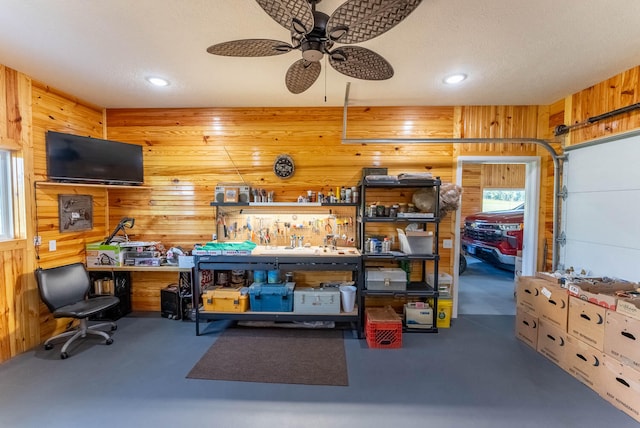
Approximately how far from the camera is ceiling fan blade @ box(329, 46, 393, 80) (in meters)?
1.75

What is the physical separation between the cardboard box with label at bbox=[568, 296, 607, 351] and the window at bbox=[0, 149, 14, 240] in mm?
5466

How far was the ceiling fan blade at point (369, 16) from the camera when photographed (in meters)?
1.28

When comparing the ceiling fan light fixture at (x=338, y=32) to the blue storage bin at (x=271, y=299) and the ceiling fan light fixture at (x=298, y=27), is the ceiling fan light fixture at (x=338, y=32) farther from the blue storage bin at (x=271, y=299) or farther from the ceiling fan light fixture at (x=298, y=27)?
the blue storage bin at (x=271, y=299)

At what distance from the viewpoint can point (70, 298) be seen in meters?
2.93

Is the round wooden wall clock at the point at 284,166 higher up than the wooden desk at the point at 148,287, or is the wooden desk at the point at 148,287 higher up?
the round wooden wall clock at the point at 284,166

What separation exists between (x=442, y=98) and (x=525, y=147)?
1.36 m

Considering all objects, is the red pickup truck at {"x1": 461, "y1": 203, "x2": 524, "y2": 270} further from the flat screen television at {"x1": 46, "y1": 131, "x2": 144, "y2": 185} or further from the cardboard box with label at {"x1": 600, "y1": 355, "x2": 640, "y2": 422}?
the flat screen television at {"x1": 46, "y1": 131, "x2": 144, "y2": 185}

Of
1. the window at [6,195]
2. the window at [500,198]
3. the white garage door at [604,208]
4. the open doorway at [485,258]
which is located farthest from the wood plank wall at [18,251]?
the window at [500,198]

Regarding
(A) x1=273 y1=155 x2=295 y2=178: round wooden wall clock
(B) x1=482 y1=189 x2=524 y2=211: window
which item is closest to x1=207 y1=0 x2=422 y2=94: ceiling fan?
(A) x1=273 y1=155 x2=295 y2=178: round wooden wall clock

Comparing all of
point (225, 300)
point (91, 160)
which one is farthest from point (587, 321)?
point (91, 160)

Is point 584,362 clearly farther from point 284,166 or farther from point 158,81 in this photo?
point 158,81

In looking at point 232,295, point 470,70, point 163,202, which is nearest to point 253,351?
point 232,295

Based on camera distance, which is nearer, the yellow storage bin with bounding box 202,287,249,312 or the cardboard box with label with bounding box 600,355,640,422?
the cardboard box with label with bounding box 600,355,640,422

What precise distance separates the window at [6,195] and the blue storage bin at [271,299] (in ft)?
8.22
